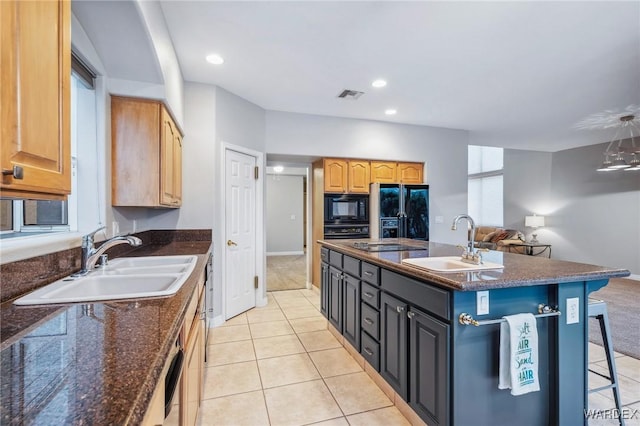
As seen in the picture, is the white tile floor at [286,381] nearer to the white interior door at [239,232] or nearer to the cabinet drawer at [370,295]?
the white interior door at [239,232]

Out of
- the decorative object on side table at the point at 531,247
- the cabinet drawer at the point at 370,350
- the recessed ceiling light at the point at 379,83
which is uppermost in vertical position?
the recessed ceiling light at the point at 379,83

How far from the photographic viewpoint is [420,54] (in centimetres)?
279

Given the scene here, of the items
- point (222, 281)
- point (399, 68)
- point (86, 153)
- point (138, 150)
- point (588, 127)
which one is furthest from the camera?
point (588, 127)

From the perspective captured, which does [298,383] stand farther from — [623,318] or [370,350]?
[623,318]

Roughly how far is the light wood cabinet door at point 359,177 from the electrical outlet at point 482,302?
321cm

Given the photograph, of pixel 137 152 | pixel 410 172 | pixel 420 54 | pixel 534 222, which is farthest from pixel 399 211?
pixel 534 222

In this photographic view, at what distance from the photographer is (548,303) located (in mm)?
1589

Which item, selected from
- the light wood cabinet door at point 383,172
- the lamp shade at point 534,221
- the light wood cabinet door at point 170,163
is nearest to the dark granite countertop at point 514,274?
the light wood cabinet door at point 170,163

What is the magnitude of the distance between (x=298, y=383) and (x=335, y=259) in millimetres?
1064

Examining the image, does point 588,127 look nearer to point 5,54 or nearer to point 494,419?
point 494,419

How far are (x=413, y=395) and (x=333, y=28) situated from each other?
2.60m

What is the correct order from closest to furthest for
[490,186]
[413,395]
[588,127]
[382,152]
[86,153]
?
[413,395]
[86,153]
[382,152]
[588,127]
[490,186]

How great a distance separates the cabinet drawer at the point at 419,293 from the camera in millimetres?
1485

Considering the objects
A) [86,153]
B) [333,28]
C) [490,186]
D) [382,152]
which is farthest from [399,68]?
[490,186]
